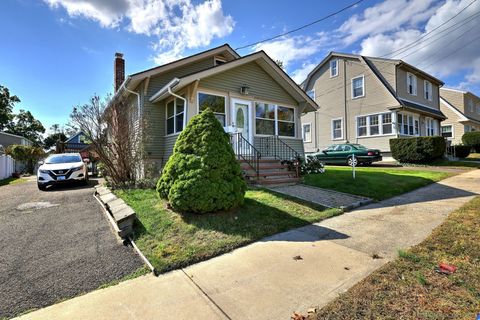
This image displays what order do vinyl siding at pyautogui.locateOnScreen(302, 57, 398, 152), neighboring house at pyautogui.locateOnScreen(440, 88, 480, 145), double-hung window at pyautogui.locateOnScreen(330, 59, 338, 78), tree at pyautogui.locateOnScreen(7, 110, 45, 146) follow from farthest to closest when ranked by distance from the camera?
tree at pyautogui.locateOnScreen(7, 110, 45, 146) < neighboring house at pyautogui.locateOnScreen(440, 88, 480, 145) < double-hung window at pyautogui.locateOnScreen(330, 59, 338, 78) < vinyl siding at pyautogui.locateOnScreen(302, 57, 398, 152)

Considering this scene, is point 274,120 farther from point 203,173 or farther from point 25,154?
point 25,154

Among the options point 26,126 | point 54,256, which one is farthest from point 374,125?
point 26,126

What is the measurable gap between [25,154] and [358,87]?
90.6 feet

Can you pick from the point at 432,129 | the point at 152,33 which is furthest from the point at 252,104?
the point at 432,129

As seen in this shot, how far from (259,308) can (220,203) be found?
2.75 metres

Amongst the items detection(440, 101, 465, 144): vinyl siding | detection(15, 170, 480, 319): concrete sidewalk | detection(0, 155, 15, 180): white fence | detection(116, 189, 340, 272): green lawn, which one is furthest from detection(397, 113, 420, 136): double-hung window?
detection(0, 155, 15, 180): white fence

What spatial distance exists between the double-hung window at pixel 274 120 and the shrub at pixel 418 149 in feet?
28.9

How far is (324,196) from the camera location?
24.6 feet

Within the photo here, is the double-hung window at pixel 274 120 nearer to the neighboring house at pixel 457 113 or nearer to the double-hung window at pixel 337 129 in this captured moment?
the double-hung window at pixel 337 129

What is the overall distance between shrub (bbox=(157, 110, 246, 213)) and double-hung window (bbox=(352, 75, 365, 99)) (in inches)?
743

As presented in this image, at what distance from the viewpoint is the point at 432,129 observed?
23.4 m

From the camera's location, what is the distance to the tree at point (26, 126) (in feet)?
173

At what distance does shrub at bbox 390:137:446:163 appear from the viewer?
15805 mm

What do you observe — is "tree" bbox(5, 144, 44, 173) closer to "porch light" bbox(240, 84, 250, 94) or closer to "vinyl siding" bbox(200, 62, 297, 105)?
"vinyl siding" bbox(200, 62, 297, 105)
